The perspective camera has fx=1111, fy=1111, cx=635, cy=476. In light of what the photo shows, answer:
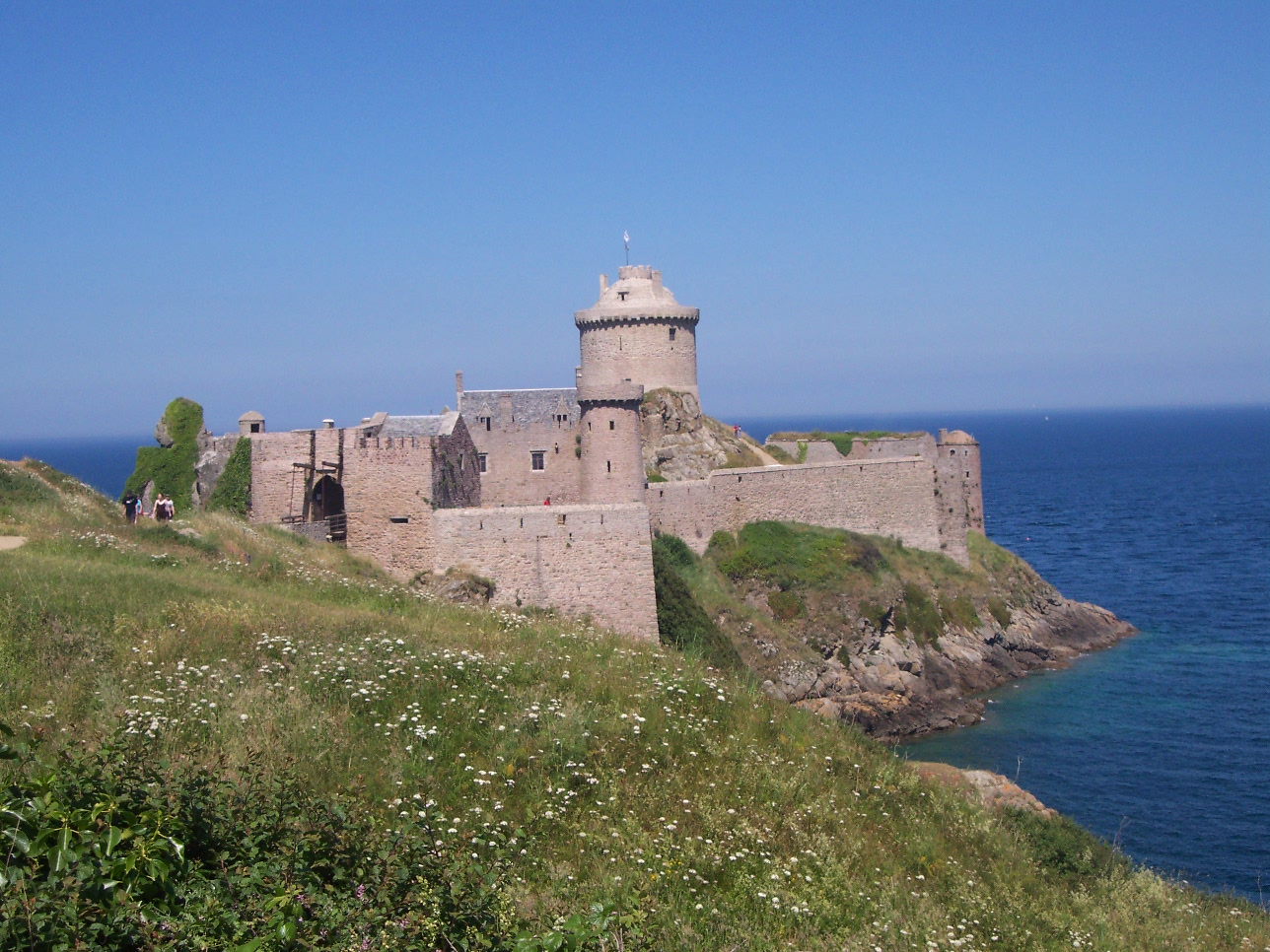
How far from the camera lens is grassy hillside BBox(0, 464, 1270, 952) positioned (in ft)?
23.9

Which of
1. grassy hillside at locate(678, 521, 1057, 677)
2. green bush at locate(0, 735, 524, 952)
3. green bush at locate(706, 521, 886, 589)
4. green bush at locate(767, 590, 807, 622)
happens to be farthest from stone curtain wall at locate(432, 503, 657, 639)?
green bush at locate(0, 735, 524, 952)

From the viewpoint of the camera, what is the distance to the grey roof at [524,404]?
40375 millimetres

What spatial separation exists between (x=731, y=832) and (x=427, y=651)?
17.1 feet

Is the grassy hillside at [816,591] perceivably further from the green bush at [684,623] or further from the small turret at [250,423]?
the small turret at [250,423]

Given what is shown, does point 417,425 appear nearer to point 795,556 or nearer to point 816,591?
point 795,556

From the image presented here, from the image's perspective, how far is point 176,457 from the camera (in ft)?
113

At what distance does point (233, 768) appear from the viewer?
9867 mm

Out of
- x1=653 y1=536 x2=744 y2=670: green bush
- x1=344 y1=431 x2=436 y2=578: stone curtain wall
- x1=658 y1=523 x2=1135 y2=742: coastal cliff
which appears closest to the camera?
x1=344 y1=431 x2=436 y2=578: stone curtain wall

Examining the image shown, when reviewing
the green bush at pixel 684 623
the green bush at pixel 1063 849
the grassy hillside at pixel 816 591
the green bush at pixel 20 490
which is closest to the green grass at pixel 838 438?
the grassy hillside at pixel 816 591

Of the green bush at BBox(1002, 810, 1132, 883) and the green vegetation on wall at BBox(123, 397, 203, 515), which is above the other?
the green vegetation on wall at BBox(123, 397, 203, 515)

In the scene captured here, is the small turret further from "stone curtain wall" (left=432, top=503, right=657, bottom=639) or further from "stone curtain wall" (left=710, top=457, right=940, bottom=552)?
"stone curtain wall" (left=710, top=457, right=940, bottom=552)

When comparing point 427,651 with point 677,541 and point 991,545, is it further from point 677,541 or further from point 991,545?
point 991,545

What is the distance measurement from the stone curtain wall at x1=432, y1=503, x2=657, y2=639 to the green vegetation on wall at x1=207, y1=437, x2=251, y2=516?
21.9 ft

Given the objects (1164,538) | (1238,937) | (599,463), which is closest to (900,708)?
(599,463)
